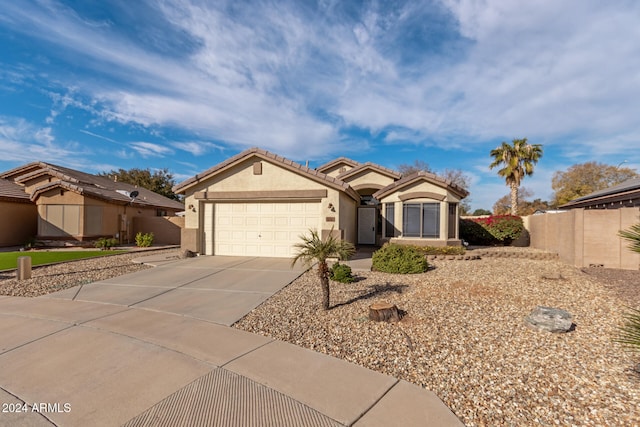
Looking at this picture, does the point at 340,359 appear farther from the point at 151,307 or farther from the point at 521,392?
the point at 151,307

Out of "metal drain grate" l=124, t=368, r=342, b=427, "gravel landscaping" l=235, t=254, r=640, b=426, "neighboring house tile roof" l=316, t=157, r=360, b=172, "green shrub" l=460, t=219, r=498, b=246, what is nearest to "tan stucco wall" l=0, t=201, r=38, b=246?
"neighboring house tile roof" l=316, t=157, r=360, b=172

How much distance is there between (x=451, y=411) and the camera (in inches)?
129

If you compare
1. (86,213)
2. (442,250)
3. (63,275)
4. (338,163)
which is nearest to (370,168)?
(338,163)

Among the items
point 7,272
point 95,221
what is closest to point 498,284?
point 7,272

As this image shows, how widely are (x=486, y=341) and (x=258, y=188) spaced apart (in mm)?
10866

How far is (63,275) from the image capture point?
992 centimetres

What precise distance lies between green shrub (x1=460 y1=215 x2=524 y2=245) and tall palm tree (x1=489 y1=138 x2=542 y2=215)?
8.73 m

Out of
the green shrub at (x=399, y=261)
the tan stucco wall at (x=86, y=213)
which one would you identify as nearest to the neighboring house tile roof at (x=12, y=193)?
the tan stucco wall at (x=86, y=213)

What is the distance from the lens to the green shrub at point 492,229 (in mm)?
18062

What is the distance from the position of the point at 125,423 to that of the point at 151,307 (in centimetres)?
404

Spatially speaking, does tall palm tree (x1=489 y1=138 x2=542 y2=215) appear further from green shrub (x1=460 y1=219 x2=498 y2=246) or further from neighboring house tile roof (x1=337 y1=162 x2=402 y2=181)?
neighboring house tile roof (x1=337 y1=162 x2=402 y2=181)

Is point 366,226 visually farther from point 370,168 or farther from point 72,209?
point 72,209

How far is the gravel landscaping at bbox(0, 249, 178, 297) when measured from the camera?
820 centimetres

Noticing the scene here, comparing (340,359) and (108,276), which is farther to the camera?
(108,276)
